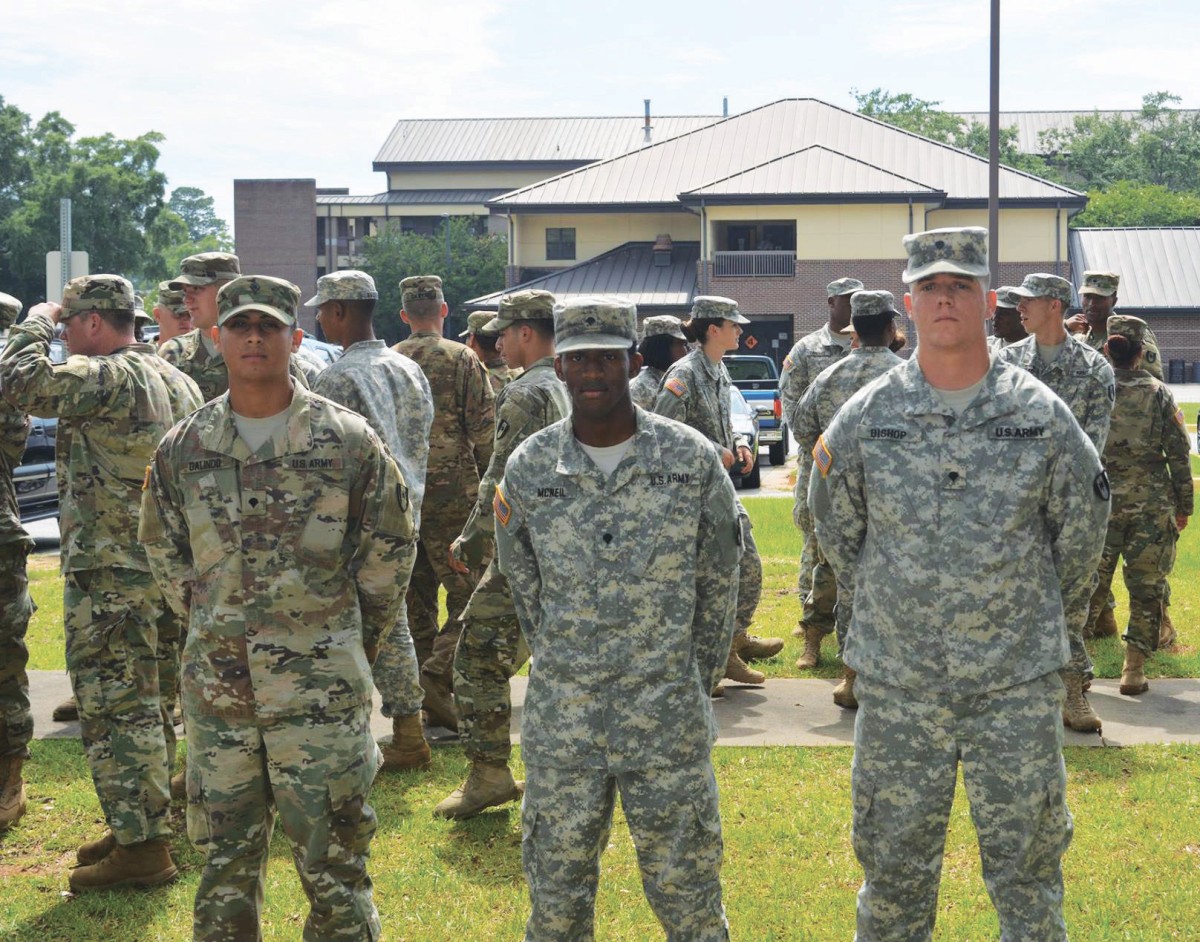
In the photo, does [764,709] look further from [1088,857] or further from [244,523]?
[244,523]

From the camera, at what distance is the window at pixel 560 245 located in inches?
1949

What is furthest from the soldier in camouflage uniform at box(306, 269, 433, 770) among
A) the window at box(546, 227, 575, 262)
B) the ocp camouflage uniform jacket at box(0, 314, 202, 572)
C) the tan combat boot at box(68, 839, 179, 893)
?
the window at box(546, 227, 575, 262)

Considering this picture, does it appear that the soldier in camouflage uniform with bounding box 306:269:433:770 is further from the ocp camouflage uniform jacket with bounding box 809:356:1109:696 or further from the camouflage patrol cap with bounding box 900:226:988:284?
the camouflage patrol cap with bounding box 900:226:988:284

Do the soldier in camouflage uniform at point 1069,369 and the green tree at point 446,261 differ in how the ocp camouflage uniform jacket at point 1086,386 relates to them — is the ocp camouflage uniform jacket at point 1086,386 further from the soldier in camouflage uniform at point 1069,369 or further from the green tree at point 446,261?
the green tree at point 446,261

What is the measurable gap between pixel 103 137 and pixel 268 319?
60.1m

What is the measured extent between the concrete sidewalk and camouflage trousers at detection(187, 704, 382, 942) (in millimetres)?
3226

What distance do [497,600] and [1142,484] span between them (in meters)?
4.59

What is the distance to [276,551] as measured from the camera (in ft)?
13.0

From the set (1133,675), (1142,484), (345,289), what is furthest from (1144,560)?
(345,289)

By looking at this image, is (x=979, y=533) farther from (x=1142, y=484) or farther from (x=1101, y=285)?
(x=1101, y=285)

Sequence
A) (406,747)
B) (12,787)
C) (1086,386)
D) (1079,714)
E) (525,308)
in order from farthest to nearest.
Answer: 1. (1079,714)
2. (1086,386)
3. (406,747)
4. (12,787)
5. (525,308)

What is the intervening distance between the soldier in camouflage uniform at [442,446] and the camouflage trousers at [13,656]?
2235mm

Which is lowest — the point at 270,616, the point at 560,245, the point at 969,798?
the point at 969,798

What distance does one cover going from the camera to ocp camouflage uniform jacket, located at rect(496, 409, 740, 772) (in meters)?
3.81
